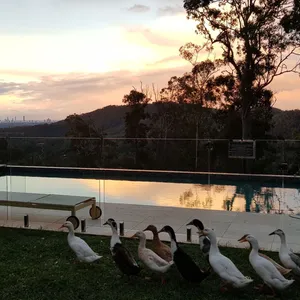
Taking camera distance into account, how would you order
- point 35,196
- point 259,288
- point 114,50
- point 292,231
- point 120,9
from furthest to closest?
point 114,50
point 120,9
point 35,196
point 292,231
point 259,288

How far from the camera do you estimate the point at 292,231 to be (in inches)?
235

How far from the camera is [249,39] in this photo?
1537 centimetres

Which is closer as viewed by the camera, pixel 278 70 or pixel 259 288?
pixel 259 288

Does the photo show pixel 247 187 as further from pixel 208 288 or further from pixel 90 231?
pixel 208 288

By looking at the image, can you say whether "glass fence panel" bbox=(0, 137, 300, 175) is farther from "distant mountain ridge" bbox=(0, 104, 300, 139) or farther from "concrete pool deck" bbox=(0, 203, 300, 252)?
"concrete pool deck" bbox=(0, 203, 300, 252)

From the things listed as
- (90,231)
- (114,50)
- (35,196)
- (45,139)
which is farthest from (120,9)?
(90,231)

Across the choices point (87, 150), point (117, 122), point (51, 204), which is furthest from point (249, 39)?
point (51, 204)

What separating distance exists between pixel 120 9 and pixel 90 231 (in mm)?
8060

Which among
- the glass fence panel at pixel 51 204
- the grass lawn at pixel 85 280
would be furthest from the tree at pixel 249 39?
the grass lawn at pixel 85 280

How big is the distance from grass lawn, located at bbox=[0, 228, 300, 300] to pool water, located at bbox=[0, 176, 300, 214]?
268cm

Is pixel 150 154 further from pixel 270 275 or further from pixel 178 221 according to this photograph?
pixel 270 275

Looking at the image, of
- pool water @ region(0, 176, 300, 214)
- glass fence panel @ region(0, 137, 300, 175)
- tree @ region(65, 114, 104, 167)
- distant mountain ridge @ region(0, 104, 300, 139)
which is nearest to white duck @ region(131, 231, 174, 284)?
pool water @ region(0, 176, 300, 214)

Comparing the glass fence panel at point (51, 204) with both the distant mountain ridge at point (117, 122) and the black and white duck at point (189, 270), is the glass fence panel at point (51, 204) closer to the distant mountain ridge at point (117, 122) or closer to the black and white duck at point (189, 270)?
the black and white duck at point (189, 270)

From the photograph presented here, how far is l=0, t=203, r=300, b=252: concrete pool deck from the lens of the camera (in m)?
5.66
